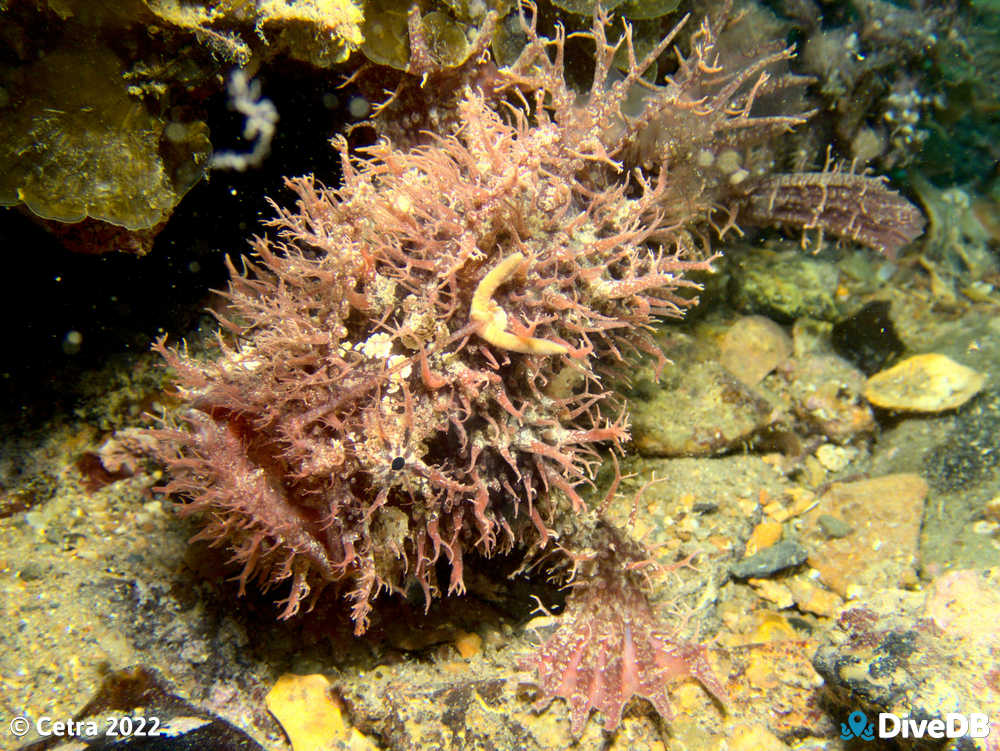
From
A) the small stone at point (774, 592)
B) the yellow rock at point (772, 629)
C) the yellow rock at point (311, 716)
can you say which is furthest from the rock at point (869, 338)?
the yellow rock at point (311, 716)

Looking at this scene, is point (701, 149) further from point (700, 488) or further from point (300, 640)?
point (300, 640)

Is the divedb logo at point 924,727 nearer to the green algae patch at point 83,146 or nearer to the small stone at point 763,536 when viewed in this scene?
the small stone at point 763,536

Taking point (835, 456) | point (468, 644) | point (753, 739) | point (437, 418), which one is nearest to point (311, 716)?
point (468, 644)

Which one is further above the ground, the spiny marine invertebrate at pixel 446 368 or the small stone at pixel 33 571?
the spiny marine invertebrate at pixel 446 368

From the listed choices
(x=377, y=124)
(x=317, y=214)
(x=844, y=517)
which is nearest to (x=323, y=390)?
(x=317, y=214)

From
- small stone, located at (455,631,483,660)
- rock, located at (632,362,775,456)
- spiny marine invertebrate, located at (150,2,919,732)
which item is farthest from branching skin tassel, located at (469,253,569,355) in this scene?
small stone, located at (455,631,483,660)

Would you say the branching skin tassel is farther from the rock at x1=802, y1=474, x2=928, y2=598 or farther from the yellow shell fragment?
the yellow shell fragment

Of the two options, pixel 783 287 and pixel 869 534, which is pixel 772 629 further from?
pixel 783 287
